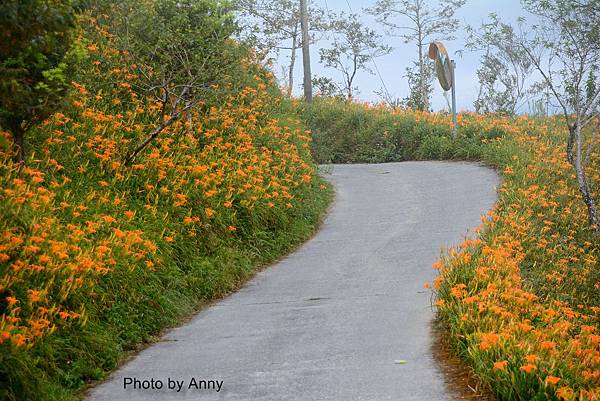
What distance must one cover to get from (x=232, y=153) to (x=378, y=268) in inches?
167

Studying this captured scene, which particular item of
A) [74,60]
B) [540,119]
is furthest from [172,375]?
[540,119]

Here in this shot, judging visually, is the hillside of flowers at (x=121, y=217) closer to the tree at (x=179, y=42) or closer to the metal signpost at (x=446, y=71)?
the tree at (x=179, y=42)

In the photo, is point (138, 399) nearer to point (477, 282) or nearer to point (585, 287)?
point (477, 282)

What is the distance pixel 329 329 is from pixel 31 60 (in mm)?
4282

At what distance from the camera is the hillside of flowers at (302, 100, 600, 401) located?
617 centimetres

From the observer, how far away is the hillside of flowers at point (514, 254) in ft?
20.2

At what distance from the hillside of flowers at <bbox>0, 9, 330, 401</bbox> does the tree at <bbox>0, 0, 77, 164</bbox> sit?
1.07ft

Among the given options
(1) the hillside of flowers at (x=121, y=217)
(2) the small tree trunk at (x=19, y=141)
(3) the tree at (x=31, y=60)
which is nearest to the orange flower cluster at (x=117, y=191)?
(1) the hillside of flowers at (x=121, y=217)

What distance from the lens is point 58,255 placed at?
25.6 ft

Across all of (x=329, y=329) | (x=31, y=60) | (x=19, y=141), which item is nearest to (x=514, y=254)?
(x=329, y=329)

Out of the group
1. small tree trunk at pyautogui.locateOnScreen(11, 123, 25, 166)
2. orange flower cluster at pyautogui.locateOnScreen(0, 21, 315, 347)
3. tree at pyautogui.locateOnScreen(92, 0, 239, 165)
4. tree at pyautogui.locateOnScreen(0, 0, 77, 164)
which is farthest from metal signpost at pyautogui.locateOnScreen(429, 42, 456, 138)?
small tree trunk at pyautogui.locateOnScreen(11, 123, 25, 166)

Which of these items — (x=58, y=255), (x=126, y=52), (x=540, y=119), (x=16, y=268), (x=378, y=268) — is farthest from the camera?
(x=540, y=119)

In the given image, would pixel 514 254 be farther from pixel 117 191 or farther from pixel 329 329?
pixel 117 191

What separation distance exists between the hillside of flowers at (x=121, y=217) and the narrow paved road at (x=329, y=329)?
1.35ft
